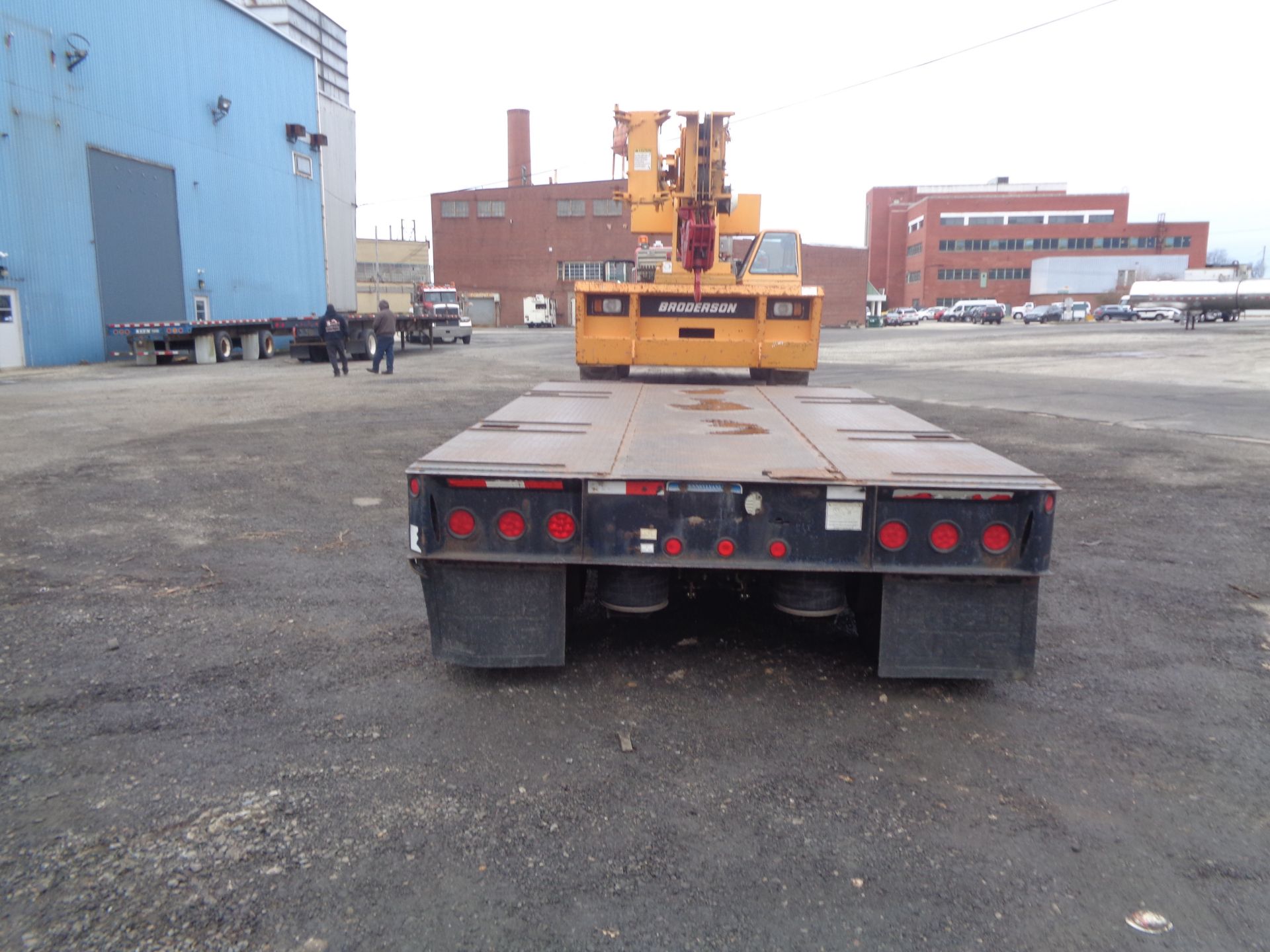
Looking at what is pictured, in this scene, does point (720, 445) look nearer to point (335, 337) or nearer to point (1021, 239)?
point (335, 337)

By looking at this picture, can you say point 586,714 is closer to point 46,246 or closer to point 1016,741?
point 1016,741

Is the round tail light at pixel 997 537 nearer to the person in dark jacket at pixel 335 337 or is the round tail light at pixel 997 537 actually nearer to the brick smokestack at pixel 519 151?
the person in dark jacket at pixel 335 337

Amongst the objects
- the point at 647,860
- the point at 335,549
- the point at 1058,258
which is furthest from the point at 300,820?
the point at 1058,258

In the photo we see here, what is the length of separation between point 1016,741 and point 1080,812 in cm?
56

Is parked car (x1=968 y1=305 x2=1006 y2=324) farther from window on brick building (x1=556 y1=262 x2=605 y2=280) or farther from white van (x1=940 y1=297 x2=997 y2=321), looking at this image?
window on brick building (x1=556 y1=262 x2=605 y2=280)

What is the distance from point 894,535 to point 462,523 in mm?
1876

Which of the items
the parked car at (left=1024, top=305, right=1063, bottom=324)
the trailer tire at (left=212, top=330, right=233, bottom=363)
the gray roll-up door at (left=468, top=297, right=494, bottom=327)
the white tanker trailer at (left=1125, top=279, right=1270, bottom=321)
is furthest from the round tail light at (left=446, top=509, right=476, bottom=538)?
the gray roll-up door at (left=468, top=297, right=494, bottom=327)

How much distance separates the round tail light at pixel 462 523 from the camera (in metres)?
4.00

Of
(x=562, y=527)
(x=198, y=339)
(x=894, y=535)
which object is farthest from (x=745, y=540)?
(x=198, y=339)

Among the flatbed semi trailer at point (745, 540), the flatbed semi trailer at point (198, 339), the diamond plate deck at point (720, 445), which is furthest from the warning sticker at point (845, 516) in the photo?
the flatbed semi trailer at point (198, 339)

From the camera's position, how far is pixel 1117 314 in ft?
236

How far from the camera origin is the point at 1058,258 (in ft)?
308

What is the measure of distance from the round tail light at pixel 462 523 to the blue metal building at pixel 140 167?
86.4ft

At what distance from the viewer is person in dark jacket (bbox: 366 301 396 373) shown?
2236 centimetres
